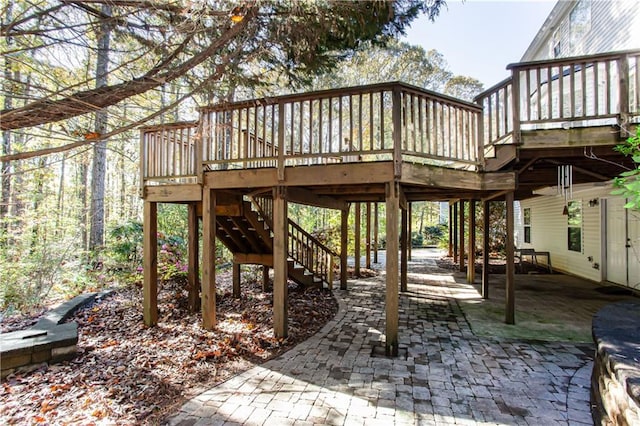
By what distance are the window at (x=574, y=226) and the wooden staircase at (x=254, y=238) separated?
7.06 m

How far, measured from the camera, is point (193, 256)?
5.83 m

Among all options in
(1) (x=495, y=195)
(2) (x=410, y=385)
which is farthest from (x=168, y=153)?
(1) (x=495, y=195)

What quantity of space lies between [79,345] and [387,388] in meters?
4.17

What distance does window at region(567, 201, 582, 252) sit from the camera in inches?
345

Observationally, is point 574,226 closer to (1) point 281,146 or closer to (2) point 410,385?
(2) point 410,385

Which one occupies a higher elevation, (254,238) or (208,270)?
(254,238)

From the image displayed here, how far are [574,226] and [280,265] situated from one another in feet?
29.9

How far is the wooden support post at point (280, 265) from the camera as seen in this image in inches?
177

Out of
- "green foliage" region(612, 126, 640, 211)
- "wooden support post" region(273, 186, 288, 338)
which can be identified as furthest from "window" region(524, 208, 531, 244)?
"wooden support post" region(273, 186, 288, 338)

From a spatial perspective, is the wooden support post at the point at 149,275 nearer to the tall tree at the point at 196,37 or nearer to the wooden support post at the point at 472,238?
the tall tree at the point at 196,37

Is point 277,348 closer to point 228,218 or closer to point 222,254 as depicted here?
point 228,218

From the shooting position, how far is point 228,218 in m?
5.95

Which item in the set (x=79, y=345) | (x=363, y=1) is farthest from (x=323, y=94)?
(x=79, y=345)

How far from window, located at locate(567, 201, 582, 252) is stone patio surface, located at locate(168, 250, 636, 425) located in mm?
6252
